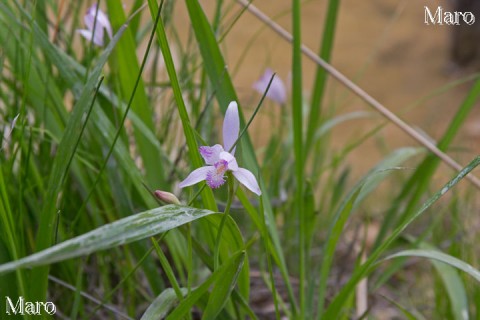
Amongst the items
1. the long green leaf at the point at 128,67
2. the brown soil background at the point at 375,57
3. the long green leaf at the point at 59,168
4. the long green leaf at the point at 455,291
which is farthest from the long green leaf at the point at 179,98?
the brown soil background at the point at 375,57

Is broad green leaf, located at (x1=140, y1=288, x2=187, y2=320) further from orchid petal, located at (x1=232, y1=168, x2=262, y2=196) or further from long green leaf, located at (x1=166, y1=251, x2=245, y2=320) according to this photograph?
orchid petal, located at (x1=232, y1=168, x2=262, y2=196)

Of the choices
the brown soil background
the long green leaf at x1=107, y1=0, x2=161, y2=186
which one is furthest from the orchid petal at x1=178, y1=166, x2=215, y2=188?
the brown soil background

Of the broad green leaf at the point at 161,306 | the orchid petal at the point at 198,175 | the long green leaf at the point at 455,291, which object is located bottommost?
the long green leaf at the point at 455,291

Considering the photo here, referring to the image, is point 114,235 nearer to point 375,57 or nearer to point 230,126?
point 230,126

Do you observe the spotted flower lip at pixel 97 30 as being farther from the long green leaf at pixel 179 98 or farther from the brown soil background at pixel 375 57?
the brown soil background at pixel 375 57

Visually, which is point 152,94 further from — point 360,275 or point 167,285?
point 360,275

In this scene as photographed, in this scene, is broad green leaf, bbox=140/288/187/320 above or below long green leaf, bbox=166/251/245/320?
below
